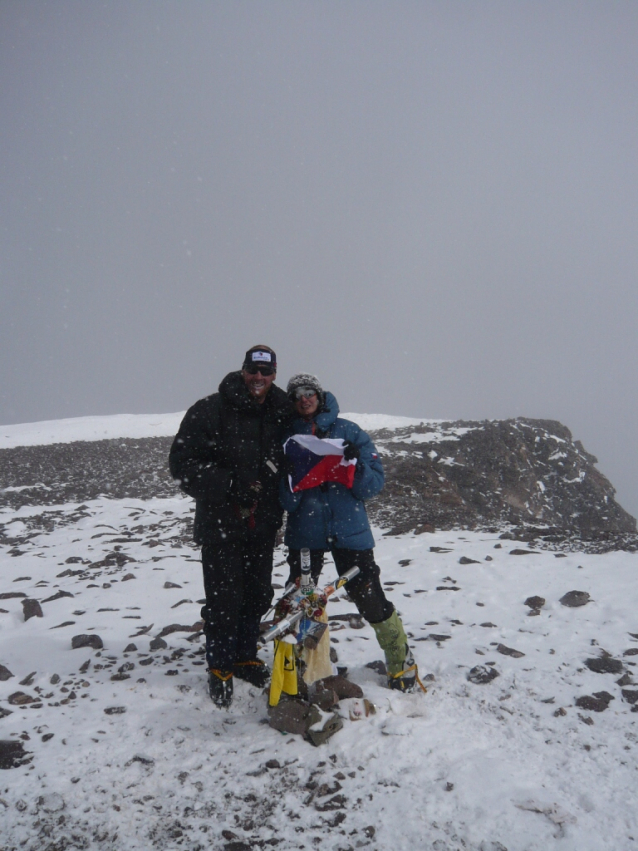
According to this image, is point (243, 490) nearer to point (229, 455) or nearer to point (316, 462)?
point (229, 455)

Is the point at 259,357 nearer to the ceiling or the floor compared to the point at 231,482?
nearer to the ceiling

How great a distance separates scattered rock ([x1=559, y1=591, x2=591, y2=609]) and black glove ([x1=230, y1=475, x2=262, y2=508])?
464 cm

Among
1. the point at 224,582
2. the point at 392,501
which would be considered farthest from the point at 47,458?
the point at 224,582

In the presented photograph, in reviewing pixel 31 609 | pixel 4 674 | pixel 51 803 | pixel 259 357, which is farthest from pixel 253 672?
pixel 31 609

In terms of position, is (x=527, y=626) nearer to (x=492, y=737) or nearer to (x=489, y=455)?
(x=492, y=737)

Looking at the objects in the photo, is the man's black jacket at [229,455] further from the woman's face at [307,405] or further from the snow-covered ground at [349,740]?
the snow-covered ground at [349,740]

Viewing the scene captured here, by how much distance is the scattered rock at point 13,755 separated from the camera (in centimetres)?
Answer: 364

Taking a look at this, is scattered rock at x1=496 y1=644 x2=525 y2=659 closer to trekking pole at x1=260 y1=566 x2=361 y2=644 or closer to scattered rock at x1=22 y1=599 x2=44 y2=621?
trekking pole at x1=260 y1=566 x2=361 y2=644

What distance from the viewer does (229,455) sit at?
4500 millimetres

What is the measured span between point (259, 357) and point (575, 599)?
5.27 metres

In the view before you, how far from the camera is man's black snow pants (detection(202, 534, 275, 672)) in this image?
14.6 feet

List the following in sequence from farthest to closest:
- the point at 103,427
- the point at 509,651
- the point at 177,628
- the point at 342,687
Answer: the point at 103,427 < the point at 177,628 < the point at 509,651 < the point at 342,687

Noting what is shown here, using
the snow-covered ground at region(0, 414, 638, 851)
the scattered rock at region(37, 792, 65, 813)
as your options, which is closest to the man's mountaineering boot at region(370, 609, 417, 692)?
the snow-covered ground at region(0, 414, 638, 851)

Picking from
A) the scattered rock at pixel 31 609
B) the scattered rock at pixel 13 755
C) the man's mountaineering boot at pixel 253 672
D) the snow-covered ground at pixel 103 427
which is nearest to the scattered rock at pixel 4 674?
the scattered rock at pixel 13 755
